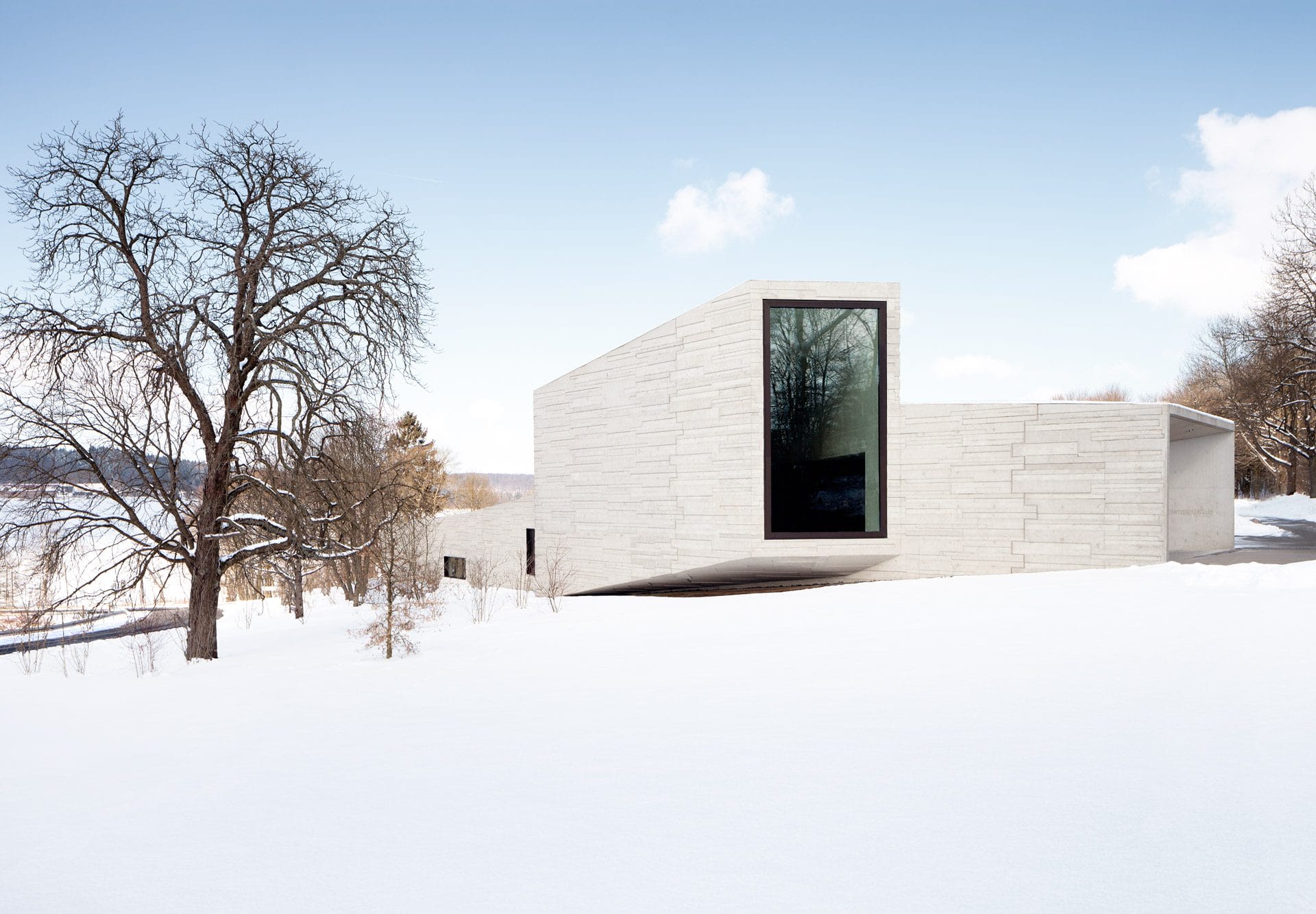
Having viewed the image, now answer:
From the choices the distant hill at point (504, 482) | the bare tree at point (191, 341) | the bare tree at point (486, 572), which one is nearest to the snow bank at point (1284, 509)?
the bare tree at point (486, 572)

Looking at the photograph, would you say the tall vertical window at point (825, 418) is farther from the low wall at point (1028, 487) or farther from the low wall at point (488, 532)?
the low wall at point (488, 532)

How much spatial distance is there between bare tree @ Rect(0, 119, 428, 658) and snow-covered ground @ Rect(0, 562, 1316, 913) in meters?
3.31

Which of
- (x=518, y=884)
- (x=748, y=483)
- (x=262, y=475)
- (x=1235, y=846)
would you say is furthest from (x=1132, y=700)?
(x=262, y=475)

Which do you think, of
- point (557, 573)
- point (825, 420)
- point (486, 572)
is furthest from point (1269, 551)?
point (486, 572)

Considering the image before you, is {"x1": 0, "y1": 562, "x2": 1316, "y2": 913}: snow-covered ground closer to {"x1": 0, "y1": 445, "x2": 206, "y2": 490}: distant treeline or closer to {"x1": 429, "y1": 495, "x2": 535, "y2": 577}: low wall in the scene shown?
{"x1": 0, "y1": 445, "x2": 206, "y2": 490}: distant treeline

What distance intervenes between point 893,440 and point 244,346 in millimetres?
11133

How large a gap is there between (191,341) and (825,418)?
10.4 m

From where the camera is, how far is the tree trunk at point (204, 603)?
11727mm

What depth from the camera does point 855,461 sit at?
1455cm

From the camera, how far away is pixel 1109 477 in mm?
13484

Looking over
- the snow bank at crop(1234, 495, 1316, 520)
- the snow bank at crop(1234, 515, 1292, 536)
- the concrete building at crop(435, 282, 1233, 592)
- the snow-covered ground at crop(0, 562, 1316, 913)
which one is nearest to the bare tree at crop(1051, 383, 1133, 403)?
the snow bank at crop(1234, 495, 1316, 520)

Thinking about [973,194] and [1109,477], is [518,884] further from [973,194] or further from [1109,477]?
[973,194]

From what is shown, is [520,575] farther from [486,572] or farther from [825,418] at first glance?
[825,418]

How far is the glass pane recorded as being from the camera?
1439cm
